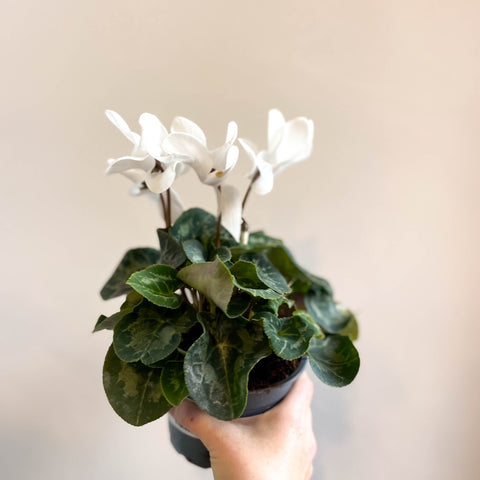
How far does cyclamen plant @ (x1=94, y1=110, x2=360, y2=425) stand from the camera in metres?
0.64

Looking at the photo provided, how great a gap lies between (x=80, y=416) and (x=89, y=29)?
2.96ft

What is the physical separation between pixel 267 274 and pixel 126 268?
10.8 inches

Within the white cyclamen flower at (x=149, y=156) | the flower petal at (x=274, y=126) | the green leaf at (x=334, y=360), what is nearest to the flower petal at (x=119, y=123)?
the white cyclamen flower at (x=149, y=156)

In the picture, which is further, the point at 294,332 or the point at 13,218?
the point at 13,218

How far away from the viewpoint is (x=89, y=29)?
39.4 inches

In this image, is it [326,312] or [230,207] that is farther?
[326,312]

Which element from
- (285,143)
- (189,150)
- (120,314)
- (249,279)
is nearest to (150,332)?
(120,314)

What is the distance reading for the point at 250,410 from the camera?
75cm

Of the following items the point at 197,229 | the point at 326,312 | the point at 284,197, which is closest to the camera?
the point at 197,229

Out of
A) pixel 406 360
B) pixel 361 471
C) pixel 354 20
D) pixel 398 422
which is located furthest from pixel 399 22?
pixel 361 471

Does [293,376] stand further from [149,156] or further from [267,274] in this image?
[149,156]

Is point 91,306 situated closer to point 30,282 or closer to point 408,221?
point 30,282

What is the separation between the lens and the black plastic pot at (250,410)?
73cm

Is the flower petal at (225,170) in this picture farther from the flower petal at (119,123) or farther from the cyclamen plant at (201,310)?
the flower petal at (119,123)
